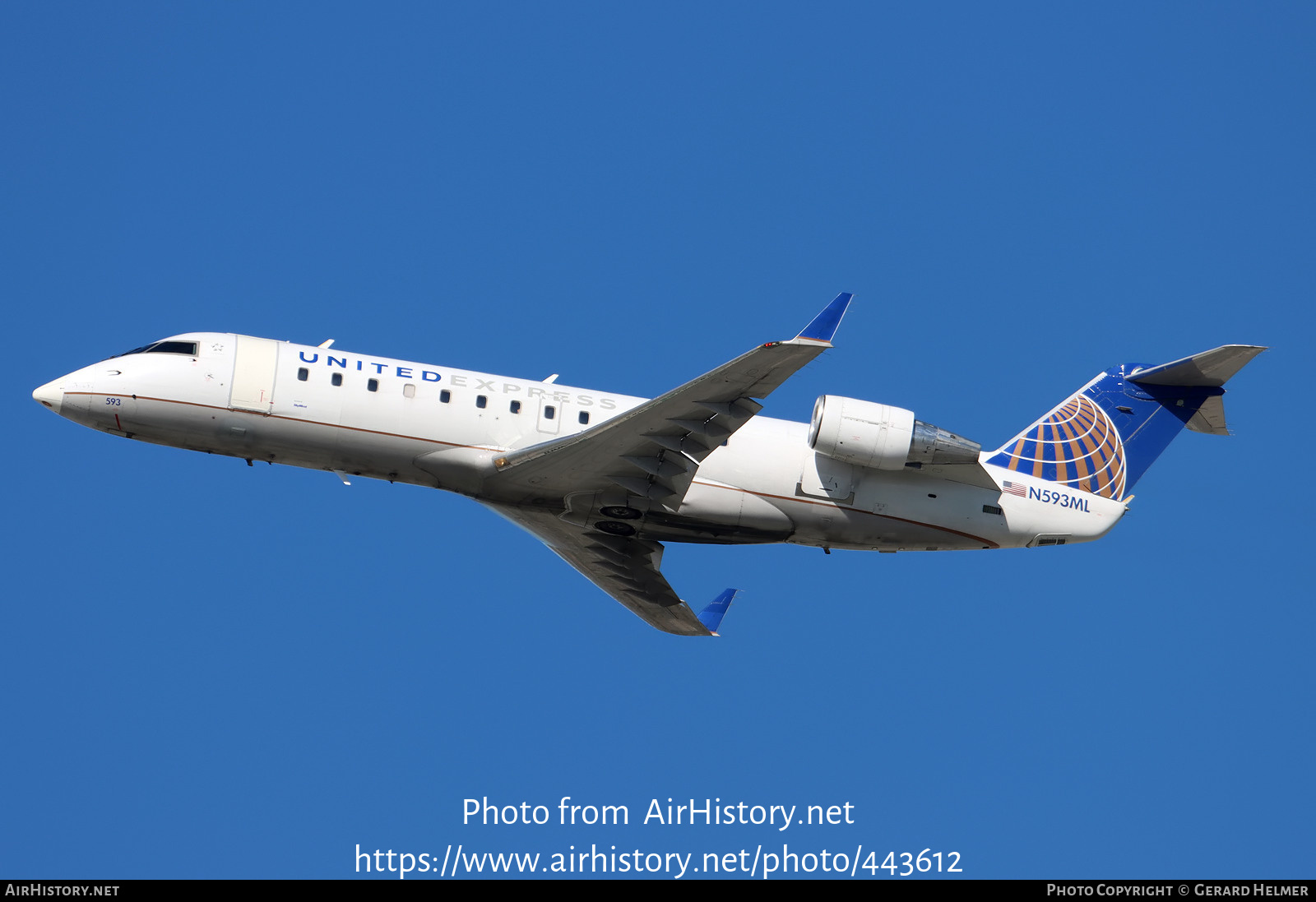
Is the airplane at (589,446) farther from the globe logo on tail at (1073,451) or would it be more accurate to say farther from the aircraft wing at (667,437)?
the globe logo on tail at (1073,451)

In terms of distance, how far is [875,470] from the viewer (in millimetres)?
26688

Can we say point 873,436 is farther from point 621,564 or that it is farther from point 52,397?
point 52,397

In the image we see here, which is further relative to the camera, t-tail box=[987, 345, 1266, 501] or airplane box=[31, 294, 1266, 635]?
t-tail box=[987, 345, 1266, 501]

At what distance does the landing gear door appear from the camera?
25.5m

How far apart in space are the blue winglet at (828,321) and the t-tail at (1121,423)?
7284 millimetres

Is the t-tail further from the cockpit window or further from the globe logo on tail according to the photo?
the cockpit window

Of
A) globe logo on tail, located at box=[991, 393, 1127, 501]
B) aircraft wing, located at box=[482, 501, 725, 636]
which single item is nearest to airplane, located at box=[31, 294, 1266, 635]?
aircraft wing, located at box=[482, 501, 725, 636]

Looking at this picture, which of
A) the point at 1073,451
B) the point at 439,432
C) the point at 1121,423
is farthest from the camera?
the point at 1121,423

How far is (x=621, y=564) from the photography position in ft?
95.3

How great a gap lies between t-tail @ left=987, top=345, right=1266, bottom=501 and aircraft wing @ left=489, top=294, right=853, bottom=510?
22.5 feet

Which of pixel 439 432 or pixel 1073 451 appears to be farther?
pixel 1073 451

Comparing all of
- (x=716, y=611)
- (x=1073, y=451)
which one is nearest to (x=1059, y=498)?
(x=1073, y=451)

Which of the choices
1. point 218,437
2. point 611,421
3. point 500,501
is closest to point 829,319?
point 611,421

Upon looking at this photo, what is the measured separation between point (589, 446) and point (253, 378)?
6301 millimetres
